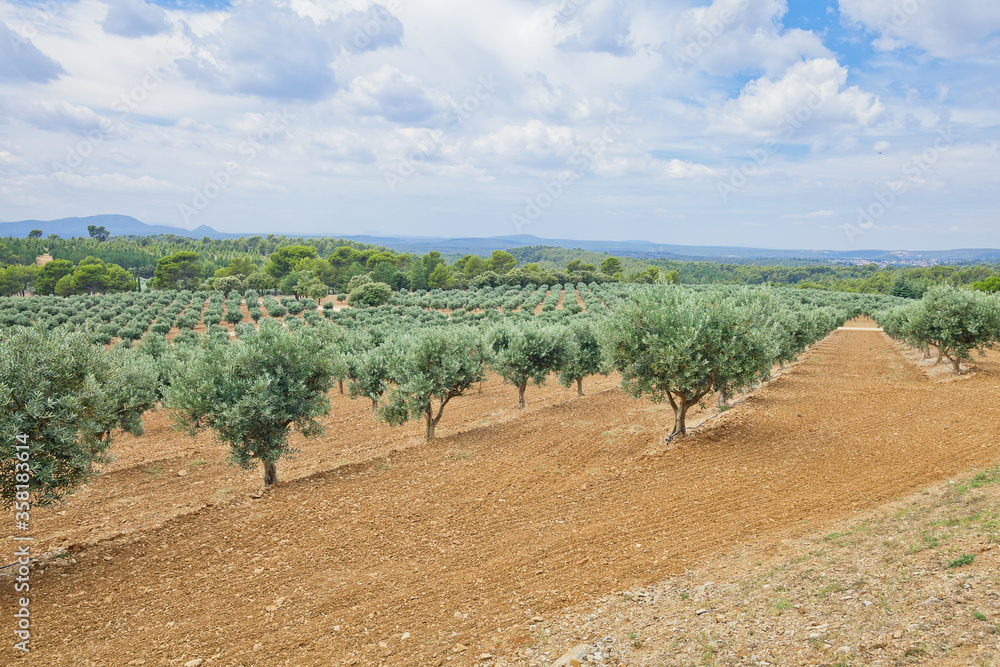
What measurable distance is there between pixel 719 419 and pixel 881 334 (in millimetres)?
65646

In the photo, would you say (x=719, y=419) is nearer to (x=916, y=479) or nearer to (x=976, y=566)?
(x=916, y=479)

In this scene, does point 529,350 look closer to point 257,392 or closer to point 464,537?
point 257,392

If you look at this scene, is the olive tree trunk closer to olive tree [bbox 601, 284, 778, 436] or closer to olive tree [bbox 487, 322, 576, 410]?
olive tree [bbox 487, 322, 576, 410]

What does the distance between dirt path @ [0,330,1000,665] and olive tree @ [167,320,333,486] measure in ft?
7.71

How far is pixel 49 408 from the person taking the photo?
13094 millimetres

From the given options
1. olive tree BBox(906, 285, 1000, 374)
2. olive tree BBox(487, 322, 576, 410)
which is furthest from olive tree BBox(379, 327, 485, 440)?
olive tree BBox(906, 285, 1000, 374)

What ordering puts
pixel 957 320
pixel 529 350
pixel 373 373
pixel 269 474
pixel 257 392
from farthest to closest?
pixel 957 320
pixel 529 350
pixel 373 373
pixel 269 474
pixel 257 392

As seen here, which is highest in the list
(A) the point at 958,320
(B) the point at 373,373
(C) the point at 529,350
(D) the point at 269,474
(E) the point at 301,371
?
(A) the point at 958,320

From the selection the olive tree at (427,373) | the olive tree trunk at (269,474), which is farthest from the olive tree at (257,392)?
→ the olive tree at (427,373)

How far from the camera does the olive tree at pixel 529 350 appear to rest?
32219mm

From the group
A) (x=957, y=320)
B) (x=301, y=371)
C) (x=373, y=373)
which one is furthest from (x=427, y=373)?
(x=957, y=320)

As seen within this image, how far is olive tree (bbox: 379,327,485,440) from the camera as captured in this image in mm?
25781

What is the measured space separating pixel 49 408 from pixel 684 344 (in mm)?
20045

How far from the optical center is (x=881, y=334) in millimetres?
73375
